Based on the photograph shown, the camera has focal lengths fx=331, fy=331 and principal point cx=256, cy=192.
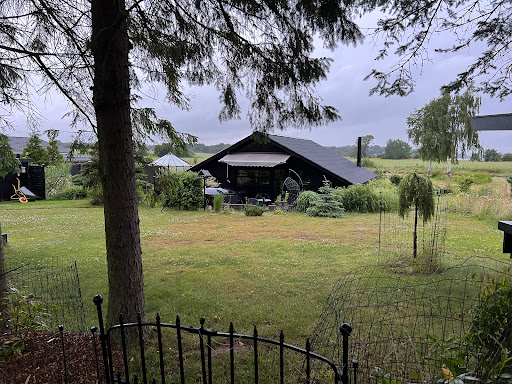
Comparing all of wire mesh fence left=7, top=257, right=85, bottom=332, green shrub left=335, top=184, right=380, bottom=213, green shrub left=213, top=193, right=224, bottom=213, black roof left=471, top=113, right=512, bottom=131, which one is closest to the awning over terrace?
green shrub left=213, top=193, right=224, bottom=213

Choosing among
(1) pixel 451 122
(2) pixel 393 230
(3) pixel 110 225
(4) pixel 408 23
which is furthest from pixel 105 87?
(1) pixel 451 122

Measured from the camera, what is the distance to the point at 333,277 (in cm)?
571

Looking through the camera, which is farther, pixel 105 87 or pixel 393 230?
pixel 393 230

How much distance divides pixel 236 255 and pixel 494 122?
5.21 m

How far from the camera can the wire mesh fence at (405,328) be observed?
1.95 metres

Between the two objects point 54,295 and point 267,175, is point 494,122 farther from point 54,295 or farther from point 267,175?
point 267,175

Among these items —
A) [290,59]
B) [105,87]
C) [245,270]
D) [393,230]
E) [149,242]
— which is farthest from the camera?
[393,230]

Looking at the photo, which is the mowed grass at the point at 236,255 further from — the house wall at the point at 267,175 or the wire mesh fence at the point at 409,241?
the house wall at the point at 267,175

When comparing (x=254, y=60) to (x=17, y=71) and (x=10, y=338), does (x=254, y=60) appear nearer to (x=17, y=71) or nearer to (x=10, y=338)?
(x=17, y=71)

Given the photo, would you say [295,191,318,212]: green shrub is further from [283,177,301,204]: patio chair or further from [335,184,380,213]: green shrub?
[283,177,301,204]: patio chair

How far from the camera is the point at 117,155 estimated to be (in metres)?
3.25

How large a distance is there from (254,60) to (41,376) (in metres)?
3.81

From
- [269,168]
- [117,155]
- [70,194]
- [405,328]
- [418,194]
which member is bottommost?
[405,328]

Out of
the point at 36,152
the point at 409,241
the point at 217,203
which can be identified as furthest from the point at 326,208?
the point at 36,152
